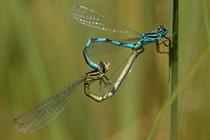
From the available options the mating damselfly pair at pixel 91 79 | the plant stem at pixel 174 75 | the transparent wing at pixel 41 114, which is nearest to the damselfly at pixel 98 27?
the mating damselfly pair at pixel 91 79

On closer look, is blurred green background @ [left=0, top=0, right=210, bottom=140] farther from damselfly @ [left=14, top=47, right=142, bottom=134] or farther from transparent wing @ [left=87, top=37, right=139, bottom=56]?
transparent wing @ [left=87, top=37, right=139, bottom=56]

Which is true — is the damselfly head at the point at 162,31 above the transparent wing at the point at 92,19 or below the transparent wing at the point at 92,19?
below

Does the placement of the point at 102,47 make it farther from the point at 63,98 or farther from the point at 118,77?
the point at 63,98

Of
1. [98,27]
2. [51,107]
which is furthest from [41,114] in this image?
[98,27]

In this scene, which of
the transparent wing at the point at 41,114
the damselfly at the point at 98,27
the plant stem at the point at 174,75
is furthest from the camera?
the damselfly at the point at 98,27

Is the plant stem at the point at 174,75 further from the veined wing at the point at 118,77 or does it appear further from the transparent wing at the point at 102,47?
the transparent wing at the point at 102,47

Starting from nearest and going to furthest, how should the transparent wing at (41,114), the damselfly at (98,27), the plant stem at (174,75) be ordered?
the plant stem at (174,75) → the transparent wing at (41,114) → the damselfly at (98,27)
